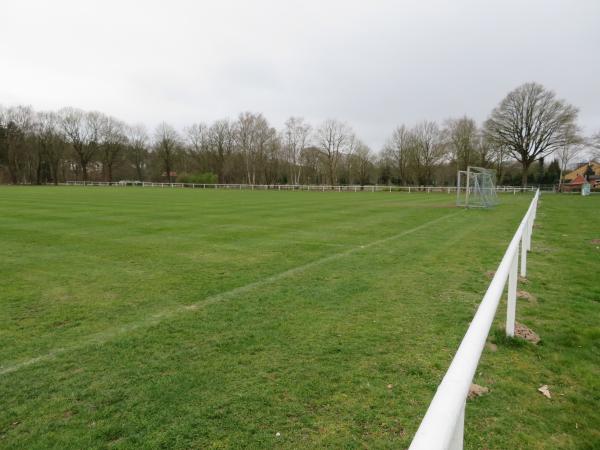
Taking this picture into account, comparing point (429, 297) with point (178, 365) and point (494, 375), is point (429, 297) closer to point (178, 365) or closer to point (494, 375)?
point (494, 375)

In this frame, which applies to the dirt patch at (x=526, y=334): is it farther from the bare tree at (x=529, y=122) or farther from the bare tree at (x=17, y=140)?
the bare tree at (x=17, y=140)

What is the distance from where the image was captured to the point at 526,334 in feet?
14.0

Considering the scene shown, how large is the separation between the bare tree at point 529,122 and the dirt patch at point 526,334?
54.2 meters

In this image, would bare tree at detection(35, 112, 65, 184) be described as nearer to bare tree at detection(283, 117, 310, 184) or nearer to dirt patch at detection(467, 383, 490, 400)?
bare tree at detection(283, 117, 310, 184)

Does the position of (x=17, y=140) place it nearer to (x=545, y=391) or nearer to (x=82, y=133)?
(x=82, y=133)

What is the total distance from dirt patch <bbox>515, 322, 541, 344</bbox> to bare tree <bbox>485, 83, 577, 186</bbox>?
178 feet

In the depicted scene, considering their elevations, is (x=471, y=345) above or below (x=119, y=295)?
above

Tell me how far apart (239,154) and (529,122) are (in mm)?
53918

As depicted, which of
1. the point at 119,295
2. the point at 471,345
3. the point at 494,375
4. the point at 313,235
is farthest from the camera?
the point at 313,235

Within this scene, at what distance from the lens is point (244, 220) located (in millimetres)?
15688

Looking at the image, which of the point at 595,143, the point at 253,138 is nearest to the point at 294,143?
the point at 253,138

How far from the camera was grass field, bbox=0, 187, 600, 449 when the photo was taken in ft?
8.73

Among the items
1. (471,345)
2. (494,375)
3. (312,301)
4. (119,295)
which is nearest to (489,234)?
(312,301)

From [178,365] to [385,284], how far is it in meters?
3.89
